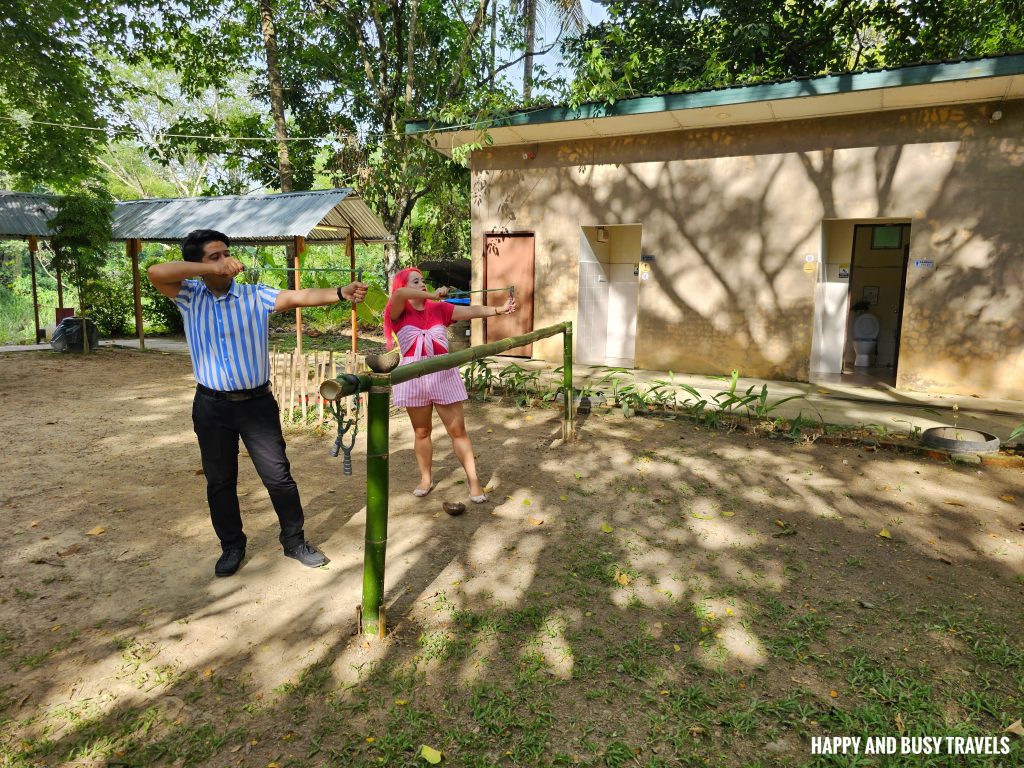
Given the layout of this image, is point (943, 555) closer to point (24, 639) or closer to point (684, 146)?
point (24, 639)

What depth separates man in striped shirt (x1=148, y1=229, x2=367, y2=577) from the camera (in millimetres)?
A: 3047

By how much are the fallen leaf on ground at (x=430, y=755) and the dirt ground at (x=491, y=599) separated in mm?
52

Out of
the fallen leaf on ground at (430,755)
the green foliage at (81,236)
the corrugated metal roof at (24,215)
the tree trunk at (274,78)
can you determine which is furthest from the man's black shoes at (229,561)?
the corrugated metal roof at (24,215)

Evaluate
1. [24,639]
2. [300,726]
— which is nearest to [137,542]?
[24,639]

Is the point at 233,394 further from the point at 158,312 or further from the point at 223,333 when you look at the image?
the point at 158,312

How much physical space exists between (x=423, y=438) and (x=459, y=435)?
0.92ft

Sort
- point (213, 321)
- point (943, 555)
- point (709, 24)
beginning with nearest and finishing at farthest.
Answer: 1. point (213, 321)
2. point (943, 555)
3. point (709, 24)

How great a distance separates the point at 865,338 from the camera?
34.9 feet

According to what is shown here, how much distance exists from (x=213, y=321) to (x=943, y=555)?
13.6 ft

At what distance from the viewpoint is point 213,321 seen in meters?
3.10

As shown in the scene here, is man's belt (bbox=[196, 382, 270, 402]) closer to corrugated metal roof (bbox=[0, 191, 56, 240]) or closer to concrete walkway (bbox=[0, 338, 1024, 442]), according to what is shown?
concrete walkway (bbox=[0, 338, 1024, 442])

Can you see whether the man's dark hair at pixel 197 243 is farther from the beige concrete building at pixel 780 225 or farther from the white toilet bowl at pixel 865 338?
the white toilet bowl at pixel 865 338

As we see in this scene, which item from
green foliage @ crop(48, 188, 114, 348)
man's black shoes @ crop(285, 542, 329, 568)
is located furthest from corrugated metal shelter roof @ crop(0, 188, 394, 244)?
man's black shoes @ crop(285, 542, 329, 568)

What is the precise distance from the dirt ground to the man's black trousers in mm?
294
